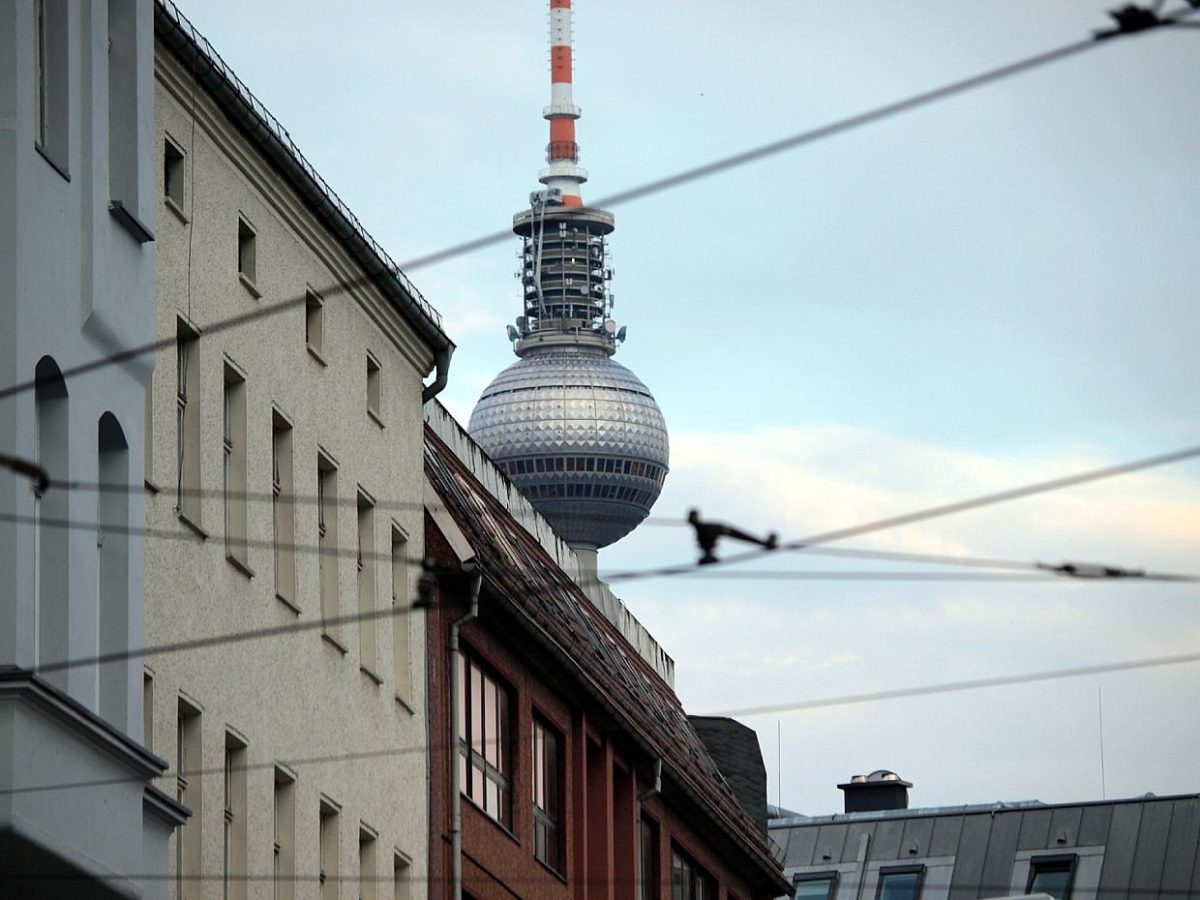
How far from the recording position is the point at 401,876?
4153cm

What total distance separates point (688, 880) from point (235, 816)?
70.3 ft

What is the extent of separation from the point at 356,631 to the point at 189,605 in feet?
21.1

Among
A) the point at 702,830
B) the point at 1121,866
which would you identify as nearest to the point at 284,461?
the point at 702,830

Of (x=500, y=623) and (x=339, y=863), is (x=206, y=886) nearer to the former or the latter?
(x=339, y=863)

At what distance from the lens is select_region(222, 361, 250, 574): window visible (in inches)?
1430

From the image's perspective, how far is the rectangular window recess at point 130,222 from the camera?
99.3 feet

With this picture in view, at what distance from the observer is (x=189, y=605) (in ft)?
113

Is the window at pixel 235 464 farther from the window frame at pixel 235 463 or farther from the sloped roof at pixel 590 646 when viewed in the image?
the sloped roof at pixel 590 646

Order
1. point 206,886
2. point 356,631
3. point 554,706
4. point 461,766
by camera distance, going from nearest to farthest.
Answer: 1. point 206,886
2. point 356,631
3. point 461,766
4. point 554,706

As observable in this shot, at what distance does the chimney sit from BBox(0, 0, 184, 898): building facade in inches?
2246

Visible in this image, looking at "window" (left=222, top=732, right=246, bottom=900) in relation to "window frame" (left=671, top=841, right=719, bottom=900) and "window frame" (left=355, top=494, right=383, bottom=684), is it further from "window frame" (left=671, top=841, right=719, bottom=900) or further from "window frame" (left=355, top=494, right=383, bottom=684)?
"window frame" (left=671, top=841, right=719, bottom=900)

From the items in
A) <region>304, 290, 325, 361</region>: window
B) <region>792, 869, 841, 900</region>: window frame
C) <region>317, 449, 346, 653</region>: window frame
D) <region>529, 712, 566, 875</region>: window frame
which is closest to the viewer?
<region>317, 449, 346, 653</region>: window frame

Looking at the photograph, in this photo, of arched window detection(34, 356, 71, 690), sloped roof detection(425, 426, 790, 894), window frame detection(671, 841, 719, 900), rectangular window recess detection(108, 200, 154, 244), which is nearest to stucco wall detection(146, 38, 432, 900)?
sloped roof detection(425, 426, 790, 894)

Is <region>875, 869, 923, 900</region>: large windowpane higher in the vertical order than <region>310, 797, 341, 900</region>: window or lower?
higher
